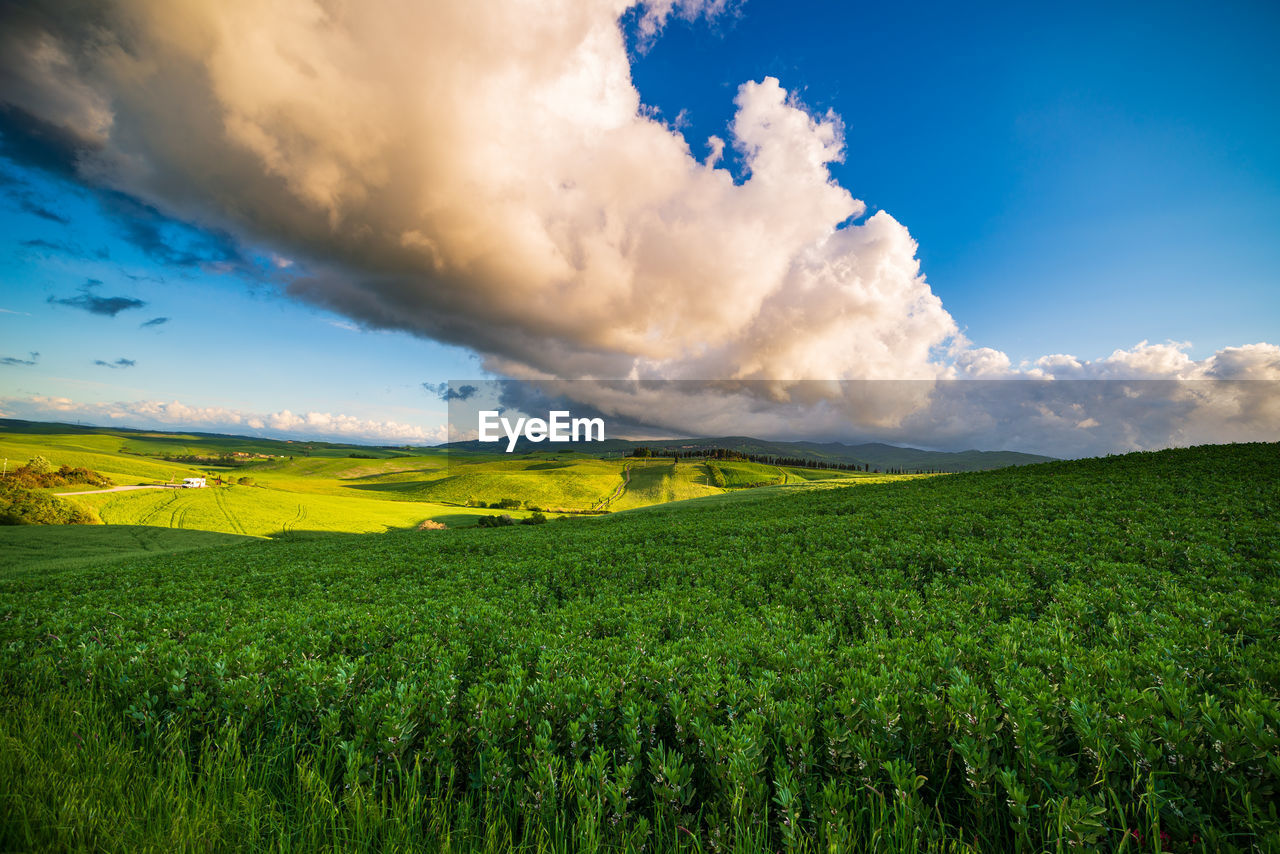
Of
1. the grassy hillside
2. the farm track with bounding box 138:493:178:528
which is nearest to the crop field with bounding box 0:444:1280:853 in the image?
the grassy hillside

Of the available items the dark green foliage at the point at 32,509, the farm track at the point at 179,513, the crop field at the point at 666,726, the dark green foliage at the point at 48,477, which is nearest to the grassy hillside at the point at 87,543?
the dark green foliage at the point at 32,509

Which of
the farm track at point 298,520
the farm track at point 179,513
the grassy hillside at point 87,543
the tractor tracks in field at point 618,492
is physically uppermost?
the grassy hillside at point 87,543

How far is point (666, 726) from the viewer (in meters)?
5.56

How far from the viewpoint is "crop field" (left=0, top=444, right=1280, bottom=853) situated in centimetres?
384

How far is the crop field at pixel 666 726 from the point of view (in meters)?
3.84

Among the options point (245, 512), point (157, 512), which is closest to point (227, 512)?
point (245, 512)

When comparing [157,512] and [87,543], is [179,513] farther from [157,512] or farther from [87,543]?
[87,543]

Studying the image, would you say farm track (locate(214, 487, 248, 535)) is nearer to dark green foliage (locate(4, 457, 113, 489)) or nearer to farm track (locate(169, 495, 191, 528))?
farm track (locate(169, 495, 191, 528))

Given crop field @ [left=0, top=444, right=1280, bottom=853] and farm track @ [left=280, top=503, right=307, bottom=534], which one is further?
farm track @ [left=280, top=503, right=307, bottom=534]

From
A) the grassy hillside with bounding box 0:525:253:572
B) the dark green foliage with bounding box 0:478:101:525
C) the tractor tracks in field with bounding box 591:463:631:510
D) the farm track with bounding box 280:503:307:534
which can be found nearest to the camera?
the grassy hillside with bounding box 0:525:253:572

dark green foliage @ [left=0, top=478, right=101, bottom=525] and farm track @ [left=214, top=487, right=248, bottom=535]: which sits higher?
dark green foliage @ [left=0, top=478, right=101, bottom=525]

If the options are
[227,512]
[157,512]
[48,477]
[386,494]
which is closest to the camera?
[157,512]

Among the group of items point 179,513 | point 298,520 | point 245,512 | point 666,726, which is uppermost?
point 666,726

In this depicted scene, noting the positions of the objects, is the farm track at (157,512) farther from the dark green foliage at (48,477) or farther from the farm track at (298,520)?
the farm track at (298,520)
